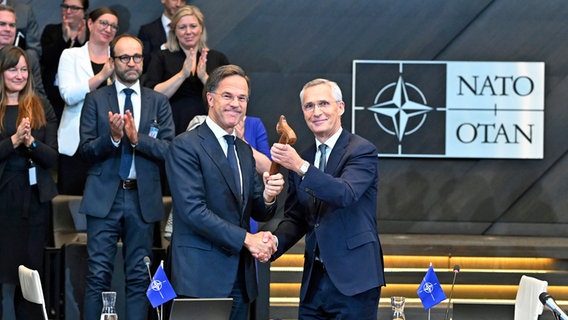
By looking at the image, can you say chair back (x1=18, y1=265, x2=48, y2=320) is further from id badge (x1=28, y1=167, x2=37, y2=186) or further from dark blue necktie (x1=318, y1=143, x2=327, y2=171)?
id badge (x1=28, y1=167, x2=37, y2=186)

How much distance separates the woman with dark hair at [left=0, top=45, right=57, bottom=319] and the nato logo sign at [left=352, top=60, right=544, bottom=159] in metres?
2.91

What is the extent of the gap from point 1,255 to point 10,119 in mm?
839

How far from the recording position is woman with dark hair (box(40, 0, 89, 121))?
7.18 m

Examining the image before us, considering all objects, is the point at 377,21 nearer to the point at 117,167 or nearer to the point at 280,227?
the point at 117,167

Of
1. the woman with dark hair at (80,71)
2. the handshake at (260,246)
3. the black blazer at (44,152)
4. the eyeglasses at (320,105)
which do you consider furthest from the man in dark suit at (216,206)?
the woman with dark hair at (80,71)

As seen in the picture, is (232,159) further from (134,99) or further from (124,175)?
(134,99)

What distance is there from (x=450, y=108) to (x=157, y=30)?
2446 mm

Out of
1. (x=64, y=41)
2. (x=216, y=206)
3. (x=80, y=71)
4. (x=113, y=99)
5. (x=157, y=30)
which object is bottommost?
(x=216, y=206)

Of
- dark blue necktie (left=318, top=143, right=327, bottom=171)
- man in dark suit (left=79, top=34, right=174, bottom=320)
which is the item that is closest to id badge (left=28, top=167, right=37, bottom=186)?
man in dark suit (left=79, top=34, right=174, bottom=320)

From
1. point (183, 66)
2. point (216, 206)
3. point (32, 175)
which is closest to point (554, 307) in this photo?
point (216, 206)

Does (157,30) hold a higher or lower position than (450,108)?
higher

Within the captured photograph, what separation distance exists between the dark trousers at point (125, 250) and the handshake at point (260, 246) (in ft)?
5.31

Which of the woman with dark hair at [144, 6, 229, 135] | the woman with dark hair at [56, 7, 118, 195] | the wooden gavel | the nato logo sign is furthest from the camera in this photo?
the nato logo sign

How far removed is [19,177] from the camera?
6164 millimetres
